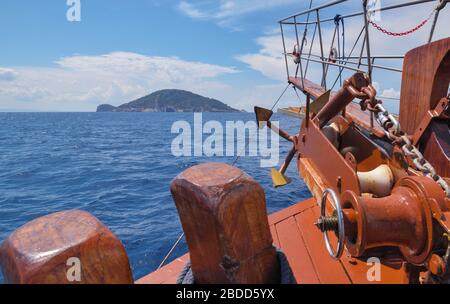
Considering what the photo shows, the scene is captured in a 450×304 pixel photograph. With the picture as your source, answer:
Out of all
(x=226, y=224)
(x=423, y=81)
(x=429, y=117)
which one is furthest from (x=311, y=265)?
(x=423, y=81)

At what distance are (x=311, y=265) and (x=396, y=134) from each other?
1.24m

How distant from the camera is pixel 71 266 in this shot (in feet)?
3.81

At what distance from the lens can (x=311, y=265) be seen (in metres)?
2.64

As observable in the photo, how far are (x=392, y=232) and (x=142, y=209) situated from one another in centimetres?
841

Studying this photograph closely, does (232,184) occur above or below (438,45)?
below

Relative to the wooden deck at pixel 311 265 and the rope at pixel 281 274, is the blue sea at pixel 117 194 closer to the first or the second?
the wooden deck at pixel 311 265

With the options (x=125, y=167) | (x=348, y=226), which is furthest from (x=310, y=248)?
(x=125, y=167)

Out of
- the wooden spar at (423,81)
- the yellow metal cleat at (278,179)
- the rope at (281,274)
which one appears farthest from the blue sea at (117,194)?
the wooden spar at (423,81)

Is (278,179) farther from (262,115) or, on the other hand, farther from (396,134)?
(396,134)

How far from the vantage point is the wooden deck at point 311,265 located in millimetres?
2408

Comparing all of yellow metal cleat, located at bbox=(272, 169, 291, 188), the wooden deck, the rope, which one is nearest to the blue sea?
yellow metal cleat, located at bbox=(272, 169, 291, 188)

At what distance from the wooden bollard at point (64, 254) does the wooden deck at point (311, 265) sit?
1.32 m
